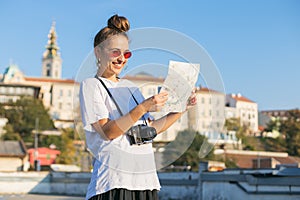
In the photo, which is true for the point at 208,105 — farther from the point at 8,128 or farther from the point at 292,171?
the point at 8,128

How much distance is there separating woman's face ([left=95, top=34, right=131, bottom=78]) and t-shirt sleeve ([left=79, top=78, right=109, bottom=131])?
0.25 feet

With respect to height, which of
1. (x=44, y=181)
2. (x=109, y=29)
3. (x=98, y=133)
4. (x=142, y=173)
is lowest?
(x=44, y=181)

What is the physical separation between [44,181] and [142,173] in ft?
57.5

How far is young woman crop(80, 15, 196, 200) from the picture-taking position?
182 cm

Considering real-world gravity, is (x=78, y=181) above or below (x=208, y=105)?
below

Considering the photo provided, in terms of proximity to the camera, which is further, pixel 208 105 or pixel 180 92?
pixel 208 105

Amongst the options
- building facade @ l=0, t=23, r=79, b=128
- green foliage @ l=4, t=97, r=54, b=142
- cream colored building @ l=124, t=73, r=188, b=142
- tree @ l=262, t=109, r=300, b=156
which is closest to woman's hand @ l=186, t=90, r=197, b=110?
cream colored building @ l=124, t=73, r=188, b=142

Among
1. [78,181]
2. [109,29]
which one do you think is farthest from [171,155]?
[78,181]

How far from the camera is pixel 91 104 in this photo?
185cm

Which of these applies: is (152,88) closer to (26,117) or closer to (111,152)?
(111,152)

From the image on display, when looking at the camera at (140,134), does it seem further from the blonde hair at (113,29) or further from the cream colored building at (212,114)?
the cream colored building at (212,114)

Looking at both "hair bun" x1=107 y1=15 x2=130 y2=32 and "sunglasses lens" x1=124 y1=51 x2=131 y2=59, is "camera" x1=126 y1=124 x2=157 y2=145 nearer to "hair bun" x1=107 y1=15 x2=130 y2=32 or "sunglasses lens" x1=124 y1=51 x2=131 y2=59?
"sunglasses lens" x1=124 y1=51 x2=131 y2=59

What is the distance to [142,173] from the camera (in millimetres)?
1869

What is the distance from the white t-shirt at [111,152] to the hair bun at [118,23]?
0.67ft
